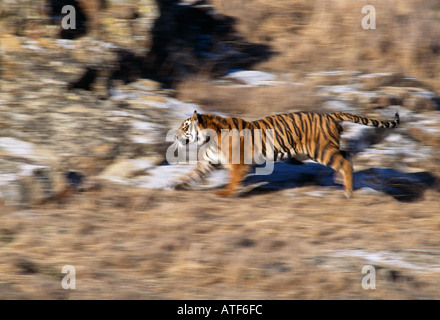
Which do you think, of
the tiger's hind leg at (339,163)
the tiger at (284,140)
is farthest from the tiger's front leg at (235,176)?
the tiger's hind leg at (339,163)

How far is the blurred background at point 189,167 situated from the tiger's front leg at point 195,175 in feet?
0.43

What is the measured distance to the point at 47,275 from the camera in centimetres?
516

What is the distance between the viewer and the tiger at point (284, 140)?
22.9 ft

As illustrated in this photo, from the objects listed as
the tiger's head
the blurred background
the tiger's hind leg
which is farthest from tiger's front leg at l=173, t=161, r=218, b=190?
the tiger's hind leg

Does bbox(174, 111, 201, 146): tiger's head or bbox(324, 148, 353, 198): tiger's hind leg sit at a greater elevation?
bbox(174, 111, 201, 146): tiger's head

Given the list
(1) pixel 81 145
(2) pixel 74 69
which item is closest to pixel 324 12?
(2) pixel 74 69

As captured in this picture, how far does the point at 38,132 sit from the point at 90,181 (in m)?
1.08

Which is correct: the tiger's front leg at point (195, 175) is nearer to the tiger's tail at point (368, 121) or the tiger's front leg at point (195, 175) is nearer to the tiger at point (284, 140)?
the tiger at point (284, 140)

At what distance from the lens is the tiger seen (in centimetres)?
699

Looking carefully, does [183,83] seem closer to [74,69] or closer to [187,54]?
[187,54]

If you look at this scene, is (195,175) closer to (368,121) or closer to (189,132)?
(189,132)

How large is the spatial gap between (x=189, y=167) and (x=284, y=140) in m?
1.28

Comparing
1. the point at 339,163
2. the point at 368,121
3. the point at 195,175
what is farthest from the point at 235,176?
the point at 368,121

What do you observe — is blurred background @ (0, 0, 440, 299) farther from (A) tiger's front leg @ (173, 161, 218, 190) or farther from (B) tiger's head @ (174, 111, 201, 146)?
(B) tiger's head @ (174, 111, 201, 146)
